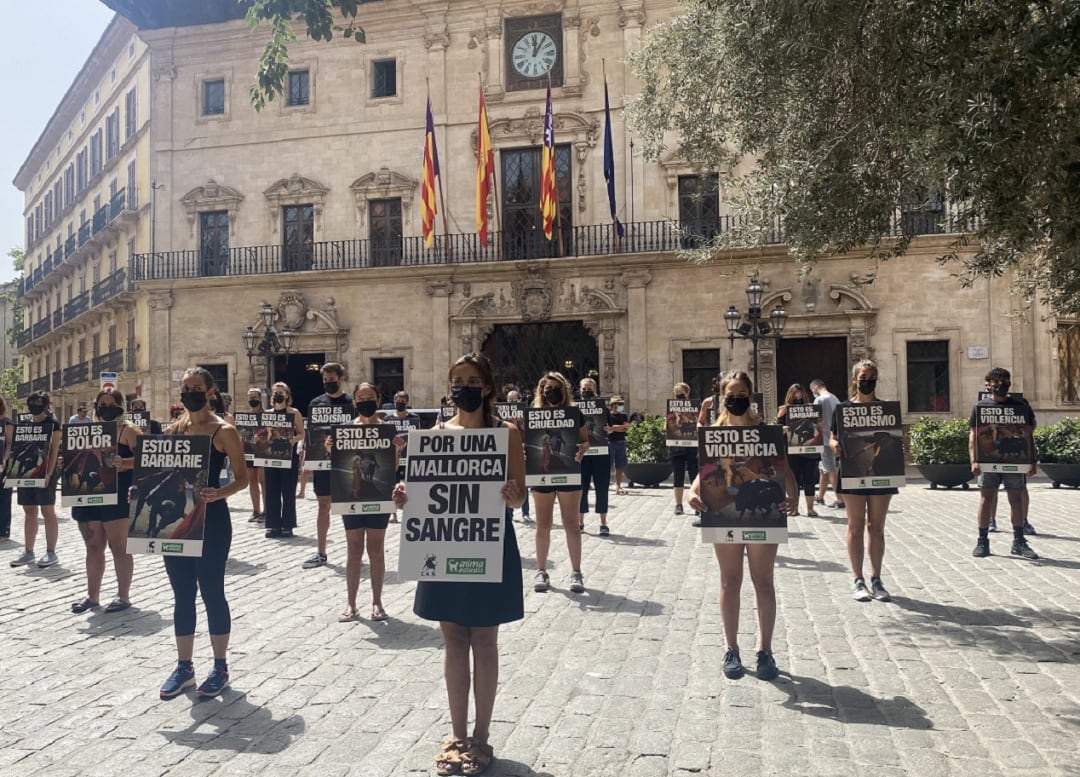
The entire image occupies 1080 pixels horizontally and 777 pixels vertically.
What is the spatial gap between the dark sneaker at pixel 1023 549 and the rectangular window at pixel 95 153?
124 ft

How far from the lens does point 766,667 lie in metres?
5.40

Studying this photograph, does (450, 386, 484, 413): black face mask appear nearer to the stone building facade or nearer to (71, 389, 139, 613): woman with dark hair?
(71, 389, 139, 613): woman with dark hair

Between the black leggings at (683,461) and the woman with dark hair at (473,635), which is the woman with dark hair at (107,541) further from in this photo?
the black leggings at (683,461)

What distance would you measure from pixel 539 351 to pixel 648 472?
9.22 m

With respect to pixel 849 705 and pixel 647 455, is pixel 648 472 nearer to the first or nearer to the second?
pixel 647 455

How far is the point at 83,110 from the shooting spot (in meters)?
41.5

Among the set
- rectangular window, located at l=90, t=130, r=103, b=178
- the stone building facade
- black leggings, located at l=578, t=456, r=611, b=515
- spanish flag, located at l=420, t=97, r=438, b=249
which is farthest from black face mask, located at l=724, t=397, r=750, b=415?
rectangular window, located at l=90, t=130, r=103, b=178

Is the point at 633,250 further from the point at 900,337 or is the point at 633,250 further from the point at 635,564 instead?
the point at 635,564

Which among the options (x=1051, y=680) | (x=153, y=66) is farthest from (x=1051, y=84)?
(x=153, y=66)

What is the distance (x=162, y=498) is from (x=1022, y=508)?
816cm

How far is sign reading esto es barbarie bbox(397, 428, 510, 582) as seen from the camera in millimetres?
4188

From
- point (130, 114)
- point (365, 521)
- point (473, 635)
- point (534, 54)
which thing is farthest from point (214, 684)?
point (130, 114)

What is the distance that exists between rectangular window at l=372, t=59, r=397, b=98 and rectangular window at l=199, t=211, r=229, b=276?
620 cm

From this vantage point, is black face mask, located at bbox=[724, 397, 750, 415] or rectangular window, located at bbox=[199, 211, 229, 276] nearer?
black face mask, located at bbox=[724, 397, 750, 415]
